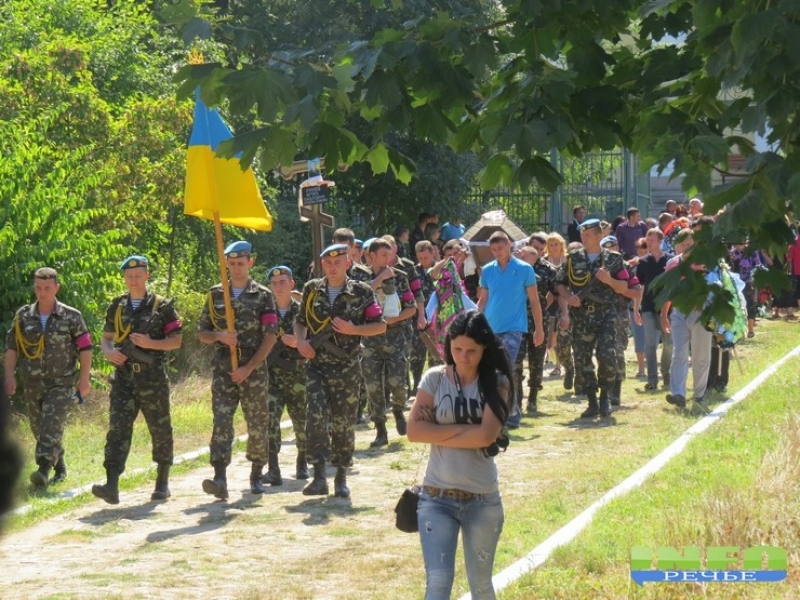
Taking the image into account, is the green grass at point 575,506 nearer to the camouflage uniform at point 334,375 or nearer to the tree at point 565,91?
the camouflage uniform at point 334,375

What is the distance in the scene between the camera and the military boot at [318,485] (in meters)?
11.2

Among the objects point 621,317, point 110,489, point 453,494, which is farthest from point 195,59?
point 621,317

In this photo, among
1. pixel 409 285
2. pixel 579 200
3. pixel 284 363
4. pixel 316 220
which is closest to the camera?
pixel 284 363

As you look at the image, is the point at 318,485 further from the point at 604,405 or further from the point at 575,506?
the point at 604,405

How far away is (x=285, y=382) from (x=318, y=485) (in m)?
1.42

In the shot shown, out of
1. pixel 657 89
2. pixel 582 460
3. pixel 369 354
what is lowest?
pixel 582 460

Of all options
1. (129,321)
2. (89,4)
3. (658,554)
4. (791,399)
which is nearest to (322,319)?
(129,321)

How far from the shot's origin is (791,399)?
1418 cm

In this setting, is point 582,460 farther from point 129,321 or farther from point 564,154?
point 564,154

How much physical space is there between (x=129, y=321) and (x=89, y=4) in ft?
44.2

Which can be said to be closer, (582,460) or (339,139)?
(339,139)

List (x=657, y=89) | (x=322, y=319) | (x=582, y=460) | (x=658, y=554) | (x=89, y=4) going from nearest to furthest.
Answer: (x=657, y=89) < (x=658, y=554) < (x=322, y=319) < (x=582, y=460) < (x=89, y=4)

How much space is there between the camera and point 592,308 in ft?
50.3

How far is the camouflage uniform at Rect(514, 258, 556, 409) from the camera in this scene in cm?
1602
